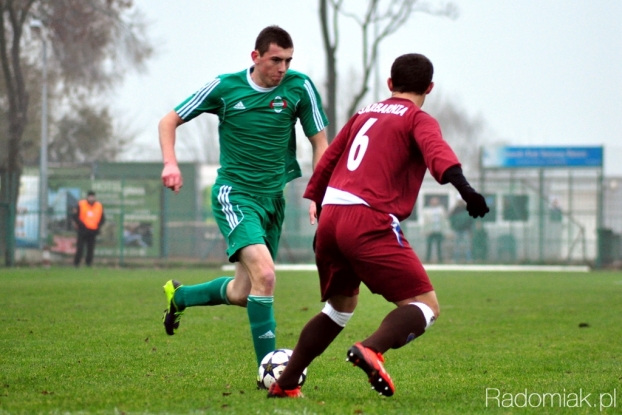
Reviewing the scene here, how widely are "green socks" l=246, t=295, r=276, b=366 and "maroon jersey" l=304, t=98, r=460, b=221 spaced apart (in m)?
1.07

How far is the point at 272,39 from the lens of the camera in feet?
19.3

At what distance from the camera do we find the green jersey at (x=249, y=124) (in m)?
5.95

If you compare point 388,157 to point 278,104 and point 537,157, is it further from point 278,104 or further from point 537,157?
point 537,157

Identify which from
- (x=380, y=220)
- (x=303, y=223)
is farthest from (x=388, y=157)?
(x=303, y=223)

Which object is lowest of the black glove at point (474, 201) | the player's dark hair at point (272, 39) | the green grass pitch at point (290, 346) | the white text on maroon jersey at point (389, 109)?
the green grass pitch at point (290, 346)

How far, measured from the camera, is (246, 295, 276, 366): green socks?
5.65 m

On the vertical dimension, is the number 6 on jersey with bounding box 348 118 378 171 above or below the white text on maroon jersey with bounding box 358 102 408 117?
below

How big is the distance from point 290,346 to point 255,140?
7.73ft

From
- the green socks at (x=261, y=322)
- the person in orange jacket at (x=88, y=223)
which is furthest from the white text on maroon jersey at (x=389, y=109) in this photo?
the person in orange jacket at (x=88, y=223)

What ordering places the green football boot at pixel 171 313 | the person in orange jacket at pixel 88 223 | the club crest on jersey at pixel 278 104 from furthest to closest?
the person in orange jacket at pixel 88 223 < the green football boot at pixel 171 313 < the club crest on jersey at pixel 278 104

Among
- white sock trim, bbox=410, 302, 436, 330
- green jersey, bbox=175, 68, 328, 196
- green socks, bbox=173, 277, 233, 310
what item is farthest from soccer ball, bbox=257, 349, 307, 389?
green jersey, bbox=175, 68, 328, 196

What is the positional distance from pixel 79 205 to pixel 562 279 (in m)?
11.8

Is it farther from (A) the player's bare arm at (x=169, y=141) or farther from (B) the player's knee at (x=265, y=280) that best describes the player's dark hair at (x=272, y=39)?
(B) the player's knee at (x=265, y=280)

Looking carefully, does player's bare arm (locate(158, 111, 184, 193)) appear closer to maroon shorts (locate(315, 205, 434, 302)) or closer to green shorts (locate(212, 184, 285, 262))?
green shorts (locate(212, 184, 285, 262))
